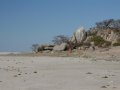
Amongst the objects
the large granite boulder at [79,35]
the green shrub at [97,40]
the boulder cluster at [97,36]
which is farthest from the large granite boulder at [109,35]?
the large granite boulder at [79,35]

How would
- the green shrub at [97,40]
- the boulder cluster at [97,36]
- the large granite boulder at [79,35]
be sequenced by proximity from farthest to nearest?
the large granite boulder at [79,35], the green shrub at [97,40], the boulder cluster at [97,36]

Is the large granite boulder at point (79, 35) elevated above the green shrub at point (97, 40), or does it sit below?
above

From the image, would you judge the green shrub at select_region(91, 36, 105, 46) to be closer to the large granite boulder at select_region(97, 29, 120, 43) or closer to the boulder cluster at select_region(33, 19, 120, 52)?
the boulder cluster at select_region(33, 19, 120, 52)

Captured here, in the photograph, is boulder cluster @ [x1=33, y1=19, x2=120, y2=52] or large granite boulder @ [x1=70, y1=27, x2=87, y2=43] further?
large granite boulder @ [x1=70, y1=27, x2=87, y2=43]

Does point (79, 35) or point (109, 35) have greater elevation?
point (79, 35)

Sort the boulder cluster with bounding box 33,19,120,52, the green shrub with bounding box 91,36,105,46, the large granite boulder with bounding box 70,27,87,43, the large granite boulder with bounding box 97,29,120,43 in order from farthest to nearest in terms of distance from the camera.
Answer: the large granite boulder with bounding box 70,27,87,43
the large granite boulder with bounding box 97,29,120,43
the green shrub with bounding box 91,36,105,46
the boulder cluster with bounding box 33,19,120,52

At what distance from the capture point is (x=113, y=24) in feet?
278

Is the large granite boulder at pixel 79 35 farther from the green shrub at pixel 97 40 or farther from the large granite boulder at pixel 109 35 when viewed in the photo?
the large granite boulder at pixel 109 35

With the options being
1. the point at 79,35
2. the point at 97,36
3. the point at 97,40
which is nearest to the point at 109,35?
the point at 97,36

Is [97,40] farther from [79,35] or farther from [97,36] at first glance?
[79,35]

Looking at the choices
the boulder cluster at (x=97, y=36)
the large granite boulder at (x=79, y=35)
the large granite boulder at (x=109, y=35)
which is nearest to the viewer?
the boulder cluster at (x=97, y=36)

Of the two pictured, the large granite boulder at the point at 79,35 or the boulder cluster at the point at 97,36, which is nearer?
the boulder cluster at the point at 97,36

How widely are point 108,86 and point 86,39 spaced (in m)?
67.5

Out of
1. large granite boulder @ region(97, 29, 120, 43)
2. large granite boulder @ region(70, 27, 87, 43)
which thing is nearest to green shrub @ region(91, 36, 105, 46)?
large granite boulder @ region(97, 29, 120, 43)
